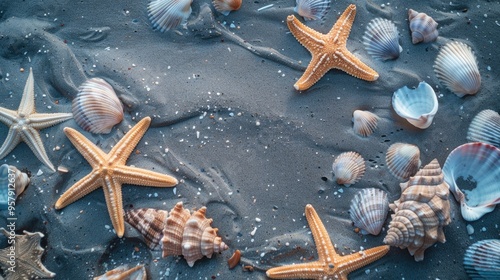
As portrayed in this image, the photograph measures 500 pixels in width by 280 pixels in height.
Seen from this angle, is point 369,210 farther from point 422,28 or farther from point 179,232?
point 422,28

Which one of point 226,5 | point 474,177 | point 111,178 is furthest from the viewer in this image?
point 226,5

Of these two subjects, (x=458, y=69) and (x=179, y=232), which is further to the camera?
(x=458, y=69)

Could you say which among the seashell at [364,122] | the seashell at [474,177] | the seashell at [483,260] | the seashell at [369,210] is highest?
the seashell at [364,122]

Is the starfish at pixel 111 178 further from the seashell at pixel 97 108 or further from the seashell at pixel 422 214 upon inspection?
the seashell at pixel 422 214

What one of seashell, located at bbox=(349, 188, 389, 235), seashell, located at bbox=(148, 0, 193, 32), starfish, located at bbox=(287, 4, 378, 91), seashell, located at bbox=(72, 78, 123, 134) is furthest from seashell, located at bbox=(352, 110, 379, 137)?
seashell, located at bbox=(72, 78, 123, 134)

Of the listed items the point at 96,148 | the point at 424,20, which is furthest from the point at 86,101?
the point at 424,20

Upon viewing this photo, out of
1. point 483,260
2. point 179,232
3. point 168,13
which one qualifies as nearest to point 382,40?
point 168,13

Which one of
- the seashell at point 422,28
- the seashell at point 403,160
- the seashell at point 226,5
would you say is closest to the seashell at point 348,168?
the seashell at point 403,160

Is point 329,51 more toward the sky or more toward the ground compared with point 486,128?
more toward the sky

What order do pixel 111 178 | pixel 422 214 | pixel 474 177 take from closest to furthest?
pixel 422 214 < pixel 111 178 < pixel 474 177
